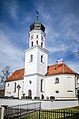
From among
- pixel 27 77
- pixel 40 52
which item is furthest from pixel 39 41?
pixel 27 77

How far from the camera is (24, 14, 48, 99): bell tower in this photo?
30125mm

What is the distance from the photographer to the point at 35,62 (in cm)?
3117

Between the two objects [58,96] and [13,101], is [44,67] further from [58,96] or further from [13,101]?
[13,101]

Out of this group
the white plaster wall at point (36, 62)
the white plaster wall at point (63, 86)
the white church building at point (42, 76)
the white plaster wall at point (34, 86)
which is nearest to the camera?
the white plaster wall at point (63, 86)

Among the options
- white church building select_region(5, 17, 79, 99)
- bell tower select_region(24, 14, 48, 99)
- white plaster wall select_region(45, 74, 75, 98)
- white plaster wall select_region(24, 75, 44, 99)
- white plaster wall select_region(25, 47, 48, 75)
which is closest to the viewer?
white plaster wall select_region(45, 74, 75, 98)

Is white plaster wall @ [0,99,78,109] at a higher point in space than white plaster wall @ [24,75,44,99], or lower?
lower

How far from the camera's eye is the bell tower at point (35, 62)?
98.8ft

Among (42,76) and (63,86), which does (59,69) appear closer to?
→ (42,76)

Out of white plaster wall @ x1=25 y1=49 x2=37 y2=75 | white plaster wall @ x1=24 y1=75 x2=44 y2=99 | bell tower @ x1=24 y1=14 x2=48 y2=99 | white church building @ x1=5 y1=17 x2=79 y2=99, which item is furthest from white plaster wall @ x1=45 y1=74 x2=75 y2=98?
white plaster wall @ x1=25 y1=49 x2=37 y2=75

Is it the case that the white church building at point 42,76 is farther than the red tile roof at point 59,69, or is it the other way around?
the red tile roof at point 59,69

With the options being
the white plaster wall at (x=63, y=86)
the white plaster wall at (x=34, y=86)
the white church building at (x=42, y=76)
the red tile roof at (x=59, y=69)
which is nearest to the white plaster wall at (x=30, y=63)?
the white church building at (x=42, y=76)

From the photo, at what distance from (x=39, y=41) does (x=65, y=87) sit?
11.6 metres

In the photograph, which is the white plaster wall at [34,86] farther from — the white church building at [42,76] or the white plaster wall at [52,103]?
the white plaster wall at [52,103]

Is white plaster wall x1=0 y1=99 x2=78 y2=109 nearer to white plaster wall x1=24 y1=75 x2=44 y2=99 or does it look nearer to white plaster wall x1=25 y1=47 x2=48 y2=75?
white plaster wall x1=24 y1=75 x2=44 y2=99
